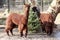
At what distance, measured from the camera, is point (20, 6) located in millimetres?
8930

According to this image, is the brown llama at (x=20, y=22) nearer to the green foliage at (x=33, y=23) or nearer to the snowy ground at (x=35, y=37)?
the snowy ground at (x=35, y=37)

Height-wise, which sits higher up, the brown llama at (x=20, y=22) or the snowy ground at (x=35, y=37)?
the brown llama at (x=20, y=22)

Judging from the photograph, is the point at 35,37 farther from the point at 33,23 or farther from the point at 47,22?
the point at 33,23

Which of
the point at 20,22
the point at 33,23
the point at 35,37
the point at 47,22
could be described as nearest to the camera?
the point at 20,22

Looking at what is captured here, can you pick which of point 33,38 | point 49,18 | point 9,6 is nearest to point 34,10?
point 49,18

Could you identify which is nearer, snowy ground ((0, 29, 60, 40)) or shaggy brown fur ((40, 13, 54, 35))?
snowy ground ((0, 29, 60, 40))

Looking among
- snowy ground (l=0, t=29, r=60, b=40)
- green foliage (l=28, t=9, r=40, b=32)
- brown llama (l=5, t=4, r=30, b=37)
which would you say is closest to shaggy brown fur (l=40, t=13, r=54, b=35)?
snowy ground (l=0, t=29, r=60, b=40)

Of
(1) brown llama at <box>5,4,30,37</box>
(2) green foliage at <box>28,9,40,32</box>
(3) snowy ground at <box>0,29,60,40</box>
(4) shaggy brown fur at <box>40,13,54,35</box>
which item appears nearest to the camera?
(1) brown llama at <box>5,4,30,37</box>

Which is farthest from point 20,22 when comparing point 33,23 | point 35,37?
point 33,23

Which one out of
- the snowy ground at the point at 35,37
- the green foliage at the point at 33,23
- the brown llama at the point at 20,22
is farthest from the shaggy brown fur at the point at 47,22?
the brown llama at the point at 20,22

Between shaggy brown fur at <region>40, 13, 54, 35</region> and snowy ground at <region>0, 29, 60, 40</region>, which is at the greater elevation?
shaggy brown fur at <region>40, 13, 54, 35</region>

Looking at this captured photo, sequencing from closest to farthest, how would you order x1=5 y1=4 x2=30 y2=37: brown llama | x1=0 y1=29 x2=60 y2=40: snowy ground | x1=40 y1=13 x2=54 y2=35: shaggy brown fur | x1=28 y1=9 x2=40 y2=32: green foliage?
x1=5 y1=4 x2=30 y2=37: brown llama
x1=0 y1=29 x2=60 y2=40: snowy ground
x1=40 y1=13 x2=54 y2=35: shaggy brown fur
x1=28 y1=9 x2=40 y2=32: green foliage

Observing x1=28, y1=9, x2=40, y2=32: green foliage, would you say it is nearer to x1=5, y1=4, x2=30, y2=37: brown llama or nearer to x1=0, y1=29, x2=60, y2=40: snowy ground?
x1=0, y1=29, x2=60, y2=40: snowy ground

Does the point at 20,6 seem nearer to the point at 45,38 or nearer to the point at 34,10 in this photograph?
the point at 34,10
